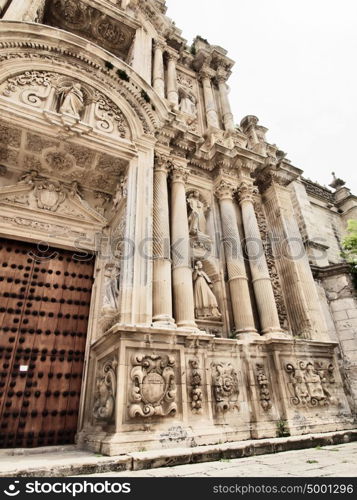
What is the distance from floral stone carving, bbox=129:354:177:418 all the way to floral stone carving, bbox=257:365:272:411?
5.43 ft

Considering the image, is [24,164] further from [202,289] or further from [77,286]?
[202,289]

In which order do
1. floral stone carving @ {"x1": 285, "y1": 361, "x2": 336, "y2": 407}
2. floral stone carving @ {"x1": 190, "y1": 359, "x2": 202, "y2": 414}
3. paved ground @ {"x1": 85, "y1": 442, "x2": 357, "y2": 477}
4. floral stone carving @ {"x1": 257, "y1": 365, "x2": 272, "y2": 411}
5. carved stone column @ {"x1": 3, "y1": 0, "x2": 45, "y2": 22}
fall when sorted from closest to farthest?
paved ground @ {"x1": 85, "y1": 442, "x2": 357, "y2": 477}, floral stone carving @ {"x1": 190, "y1": 359, "x2": 202, "y2": 414}, floral stone carving @ {"x1": 257, "y1": 365, "x2": 272, "y2": 411}, floral stone carving @ {"x1": 285, "y1": 361, "x2": 336, "y2": 407}, carved stone column @ {"x1": 3, "y1": 0, "x2": 45, "y2": 22}

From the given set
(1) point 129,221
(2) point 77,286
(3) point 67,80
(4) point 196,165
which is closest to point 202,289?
(1) point 129,221

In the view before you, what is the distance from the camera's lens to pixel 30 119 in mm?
5168

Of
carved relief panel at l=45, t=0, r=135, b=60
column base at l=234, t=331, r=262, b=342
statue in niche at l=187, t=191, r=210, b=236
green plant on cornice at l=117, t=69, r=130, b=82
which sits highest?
carved relief panel at l=45, t=0, r=135, b=60

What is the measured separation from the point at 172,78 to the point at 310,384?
900 centimetres

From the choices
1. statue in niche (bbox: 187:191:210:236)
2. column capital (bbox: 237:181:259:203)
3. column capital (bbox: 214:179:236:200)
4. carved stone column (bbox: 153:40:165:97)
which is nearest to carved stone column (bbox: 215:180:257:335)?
column capital (bbox: 214:179:236:200)

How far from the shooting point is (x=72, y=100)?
577 centimetres

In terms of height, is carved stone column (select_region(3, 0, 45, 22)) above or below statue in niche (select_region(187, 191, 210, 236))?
above

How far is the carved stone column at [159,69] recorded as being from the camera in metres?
8.45

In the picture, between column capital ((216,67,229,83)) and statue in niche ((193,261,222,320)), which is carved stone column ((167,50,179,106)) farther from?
statue in niche ((193,261,222,320))

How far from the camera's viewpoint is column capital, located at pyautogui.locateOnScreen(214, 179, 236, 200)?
7297 millimetres

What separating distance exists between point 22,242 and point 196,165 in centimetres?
440

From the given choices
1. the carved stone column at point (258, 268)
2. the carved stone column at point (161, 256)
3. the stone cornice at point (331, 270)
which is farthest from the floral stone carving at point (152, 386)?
the stone cornice at point (331, 270)
